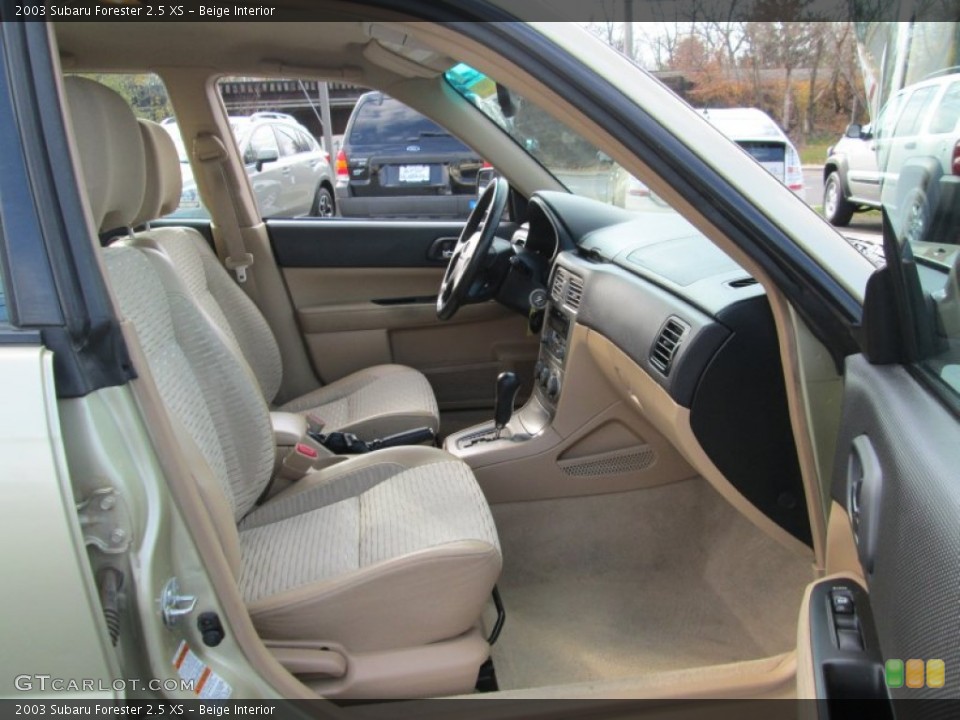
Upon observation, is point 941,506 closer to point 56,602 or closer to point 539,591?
point 56,602

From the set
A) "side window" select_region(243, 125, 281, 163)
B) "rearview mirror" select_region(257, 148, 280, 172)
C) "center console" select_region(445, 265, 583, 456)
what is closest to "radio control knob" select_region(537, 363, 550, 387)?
"center console" select_region(445, 265, 583, 456)

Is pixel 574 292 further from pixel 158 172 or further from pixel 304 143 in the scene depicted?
pixel 304 143

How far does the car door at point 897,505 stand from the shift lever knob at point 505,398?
123 centimetres

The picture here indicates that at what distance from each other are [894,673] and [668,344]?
90 cm

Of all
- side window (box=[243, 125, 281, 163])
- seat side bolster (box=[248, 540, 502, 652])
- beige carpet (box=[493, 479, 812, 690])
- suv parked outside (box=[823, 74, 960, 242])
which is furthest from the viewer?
side window (box=[243, 125, 281, 163])

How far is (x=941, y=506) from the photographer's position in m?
0.82

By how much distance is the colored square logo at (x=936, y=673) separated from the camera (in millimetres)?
746

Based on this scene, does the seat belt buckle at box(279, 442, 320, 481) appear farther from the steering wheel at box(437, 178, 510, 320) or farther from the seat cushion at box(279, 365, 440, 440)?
the steering wheel at box(437, 178, 510, 320)

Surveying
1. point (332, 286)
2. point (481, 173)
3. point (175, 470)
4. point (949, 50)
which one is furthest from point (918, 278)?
point (332, 286)

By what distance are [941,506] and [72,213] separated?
109cm

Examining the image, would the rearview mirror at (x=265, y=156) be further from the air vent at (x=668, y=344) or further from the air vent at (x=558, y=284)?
the air vent at (x=668, y=344)

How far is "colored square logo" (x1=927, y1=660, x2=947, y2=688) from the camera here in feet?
2.45

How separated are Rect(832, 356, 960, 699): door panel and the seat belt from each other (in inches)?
92.6

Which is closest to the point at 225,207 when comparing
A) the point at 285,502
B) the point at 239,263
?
the point at 239,263
